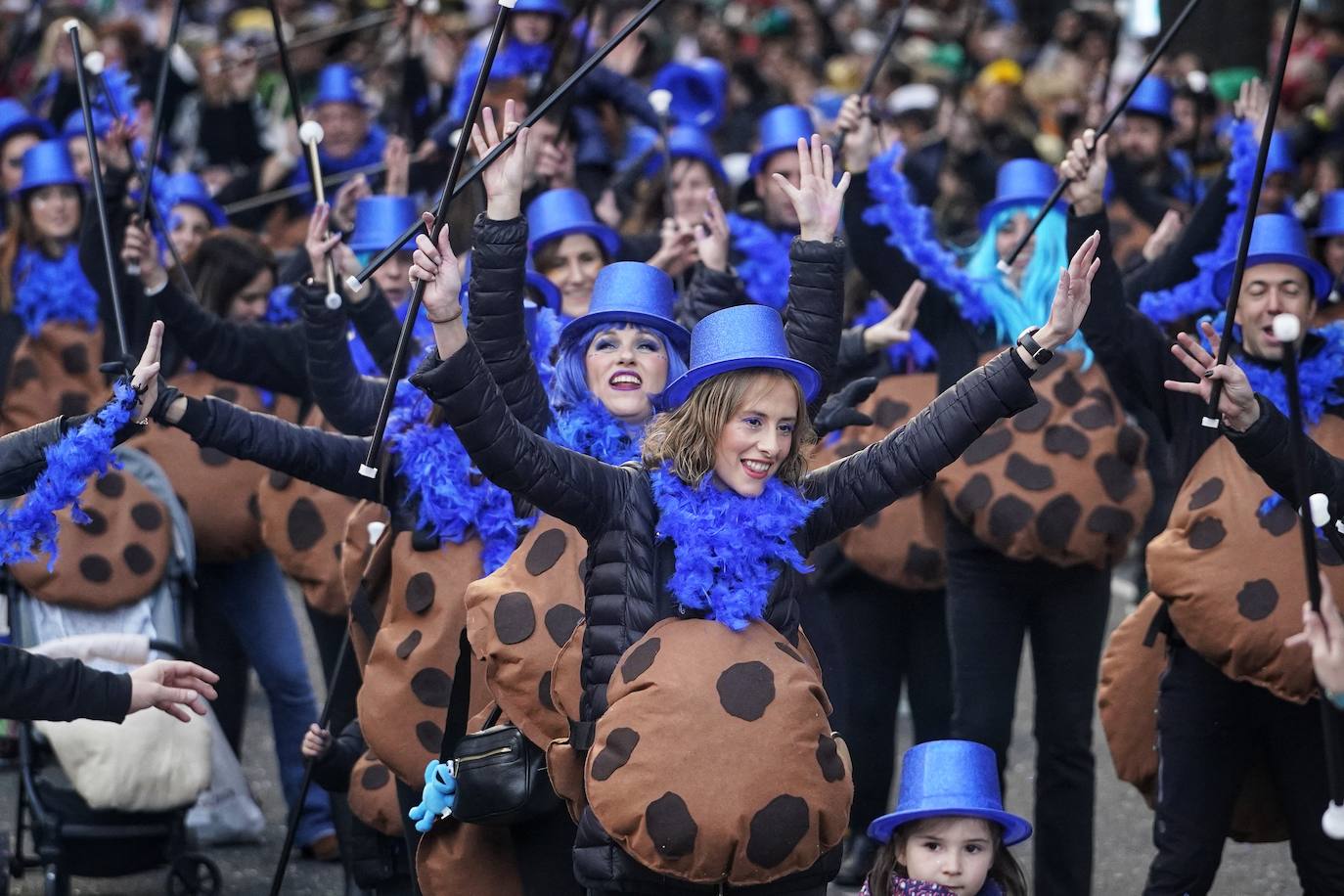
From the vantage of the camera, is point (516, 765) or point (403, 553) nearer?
point (516, 765)

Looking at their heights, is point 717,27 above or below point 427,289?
above

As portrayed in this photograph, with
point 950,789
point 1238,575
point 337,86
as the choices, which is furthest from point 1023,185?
point 337,86

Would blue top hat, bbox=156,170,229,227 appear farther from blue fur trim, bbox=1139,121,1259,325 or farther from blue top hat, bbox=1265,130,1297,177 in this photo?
blue top hat, bbox=1265,130,1297,177

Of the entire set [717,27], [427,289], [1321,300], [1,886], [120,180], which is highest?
[717,27]

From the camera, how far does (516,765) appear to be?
4.09 metres

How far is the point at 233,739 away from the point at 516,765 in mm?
2898

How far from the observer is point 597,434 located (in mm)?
4324

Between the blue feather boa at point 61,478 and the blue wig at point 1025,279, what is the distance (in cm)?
251

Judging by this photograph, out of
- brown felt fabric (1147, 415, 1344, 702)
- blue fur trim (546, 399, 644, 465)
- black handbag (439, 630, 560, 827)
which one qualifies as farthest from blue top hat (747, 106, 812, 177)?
black handbag (439, 630, 560, 827)

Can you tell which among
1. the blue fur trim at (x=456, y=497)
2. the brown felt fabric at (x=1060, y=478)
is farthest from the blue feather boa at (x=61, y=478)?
the brown felt fabric at (x=1060, y=478)

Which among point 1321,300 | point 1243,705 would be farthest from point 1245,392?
point 1321,300

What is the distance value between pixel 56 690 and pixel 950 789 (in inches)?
71.7

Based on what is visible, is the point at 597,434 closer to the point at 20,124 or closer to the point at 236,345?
the point at 236,345

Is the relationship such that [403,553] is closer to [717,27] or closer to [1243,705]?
[1243,705]
